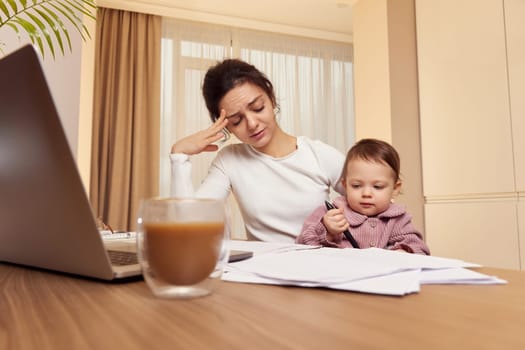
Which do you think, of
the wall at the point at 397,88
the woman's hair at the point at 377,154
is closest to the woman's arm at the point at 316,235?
the woman's hair at the point at 377,154

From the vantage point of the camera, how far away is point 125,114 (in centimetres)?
409

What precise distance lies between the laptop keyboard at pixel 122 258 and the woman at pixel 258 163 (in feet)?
2.81

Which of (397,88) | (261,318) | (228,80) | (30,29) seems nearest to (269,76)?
(397,88)

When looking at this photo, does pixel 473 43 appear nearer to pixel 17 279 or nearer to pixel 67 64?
pixel 67 64

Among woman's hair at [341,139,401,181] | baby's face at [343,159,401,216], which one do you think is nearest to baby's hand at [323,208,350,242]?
baby's face at [343,159,401,216]

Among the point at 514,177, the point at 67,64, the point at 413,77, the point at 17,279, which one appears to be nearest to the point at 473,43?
the point at 413,77

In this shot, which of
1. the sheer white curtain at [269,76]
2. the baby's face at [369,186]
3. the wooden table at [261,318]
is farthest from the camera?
the sheer white curtain at [269,76]

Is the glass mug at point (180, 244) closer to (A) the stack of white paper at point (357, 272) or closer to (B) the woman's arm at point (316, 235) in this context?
(A) the stack of white paper at point (357, 272)

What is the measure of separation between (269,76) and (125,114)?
60.6 inches

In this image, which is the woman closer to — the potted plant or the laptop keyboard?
the potted plant

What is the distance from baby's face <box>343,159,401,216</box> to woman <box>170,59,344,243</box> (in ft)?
Result: 0.84

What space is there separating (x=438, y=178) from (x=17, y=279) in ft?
9.31

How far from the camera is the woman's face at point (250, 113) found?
1.56 m

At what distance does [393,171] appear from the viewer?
54.9 inches
